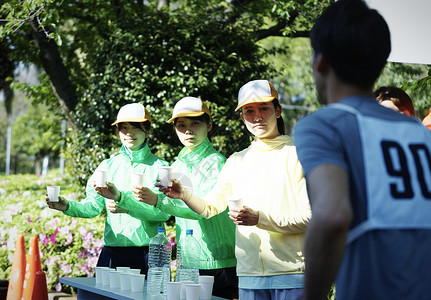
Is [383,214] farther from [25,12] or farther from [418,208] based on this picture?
[25,12]

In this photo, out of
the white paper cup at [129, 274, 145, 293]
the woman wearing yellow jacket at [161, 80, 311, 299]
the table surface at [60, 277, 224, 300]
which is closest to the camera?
the woman wearing yellow jacket at [161, 80, 311, 299]

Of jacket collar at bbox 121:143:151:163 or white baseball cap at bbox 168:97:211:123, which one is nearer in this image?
white baseball cap at bbox 168:97:211:123

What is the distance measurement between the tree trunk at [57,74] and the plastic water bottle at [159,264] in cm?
626

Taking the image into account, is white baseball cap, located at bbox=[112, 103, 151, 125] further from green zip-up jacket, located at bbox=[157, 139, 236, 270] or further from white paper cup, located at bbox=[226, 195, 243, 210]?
white paper cup, located at bbox=[226, 195, 243, 210]

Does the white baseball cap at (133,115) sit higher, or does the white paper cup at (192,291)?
the white baseball cap at (133,115)

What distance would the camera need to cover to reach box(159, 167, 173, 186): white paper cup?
3.73 meters

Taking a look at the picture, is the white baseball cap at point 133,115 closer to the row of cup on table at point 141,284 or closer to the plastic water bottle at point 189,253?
the plastic water bottle at point 189,253

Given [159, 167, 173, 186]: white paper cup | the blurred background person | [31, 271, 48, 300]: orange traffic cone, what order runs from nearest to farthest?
[159, 167, 173, 186]: white paper cup, the blurred background person, [31, 271, 48, 300]: orange traffic cone

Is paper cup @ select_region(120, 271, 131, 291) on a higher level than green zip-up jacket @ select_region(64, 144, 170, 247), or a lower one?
lower

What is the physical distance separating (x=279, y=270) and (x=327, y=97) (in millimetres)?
1785

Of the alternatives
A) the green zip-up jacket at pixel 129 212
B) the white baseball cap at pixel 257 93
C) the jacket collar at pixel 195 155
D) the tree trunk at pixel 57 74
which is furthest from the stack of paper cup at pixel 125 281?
the tree trunk at pixel 57 74

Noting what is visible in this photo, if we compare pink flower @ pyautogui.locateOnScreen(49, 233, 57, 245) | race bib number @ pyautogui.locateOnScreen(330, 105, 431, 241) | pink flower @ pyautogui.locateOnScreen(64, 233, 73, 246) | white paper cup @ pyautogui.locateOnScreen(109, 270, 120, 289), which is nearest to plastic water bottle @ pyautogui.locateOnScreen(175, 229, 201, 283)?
white paper cup @ pyautogui.locateOnScreen(109, 270, 120, 289)

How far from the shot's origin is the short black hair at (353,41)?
1775mm

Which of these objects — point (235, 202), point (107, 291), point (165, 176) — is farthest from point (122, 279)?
point (235, 202)
